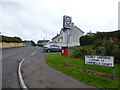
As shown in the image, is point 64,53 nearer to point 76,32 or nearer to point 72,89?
point 72,89

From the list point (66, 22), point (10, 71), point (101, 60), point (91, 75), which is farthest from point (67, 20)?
point (10, 71)

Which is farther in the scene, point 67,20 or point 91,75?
point 67,20

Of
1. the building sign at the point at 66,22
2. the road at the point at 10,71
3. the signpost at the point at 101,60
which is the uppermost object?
the building sign at the point at 66,22

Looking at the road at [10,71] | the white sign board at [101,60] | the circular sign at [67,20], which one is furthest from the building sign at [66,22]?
the road at [10,71]

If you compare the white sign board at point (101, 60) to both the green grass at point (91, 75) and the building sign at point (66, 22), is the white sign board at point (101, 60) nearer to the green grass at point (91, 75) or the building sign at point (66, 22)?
the green grass at point (91, 75)

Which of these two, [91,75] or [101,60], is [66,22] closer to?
[101,60]

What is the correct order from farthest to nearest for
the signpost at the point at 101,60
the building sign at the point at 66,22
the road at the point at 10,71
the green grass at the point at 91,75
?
the building sign at the point at 66,22 → the signpost at the point at 101,60 → the road at the point at 10,71 → the green grass at the point at 91,75

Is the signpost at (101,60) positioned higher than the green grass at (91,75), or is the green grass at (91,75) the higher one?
the signpost at (101,60)

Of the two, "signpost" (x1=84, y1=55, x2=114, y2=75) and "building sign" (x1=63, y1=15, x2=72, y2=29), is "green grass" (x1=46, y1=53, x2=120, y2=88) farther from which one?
"building sign" (x1=63, y1=15, x2=72, y2=29)

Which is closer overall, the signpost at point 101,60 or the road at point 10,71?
the road at point 10,71

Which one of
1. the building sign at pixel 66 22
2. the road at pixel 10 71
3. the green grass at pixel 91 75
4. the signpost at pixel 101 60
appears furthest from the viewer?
the building sign at pixel 66 22

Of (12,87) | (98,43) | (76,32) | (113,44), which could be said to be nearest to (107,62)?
(113,44)

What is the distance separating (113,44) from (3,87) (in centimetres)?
834

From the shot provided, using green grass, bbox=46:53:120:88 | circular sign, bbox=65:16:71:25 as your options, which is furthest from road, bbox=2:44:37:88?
circular sign, bbox=65:16:71:25
